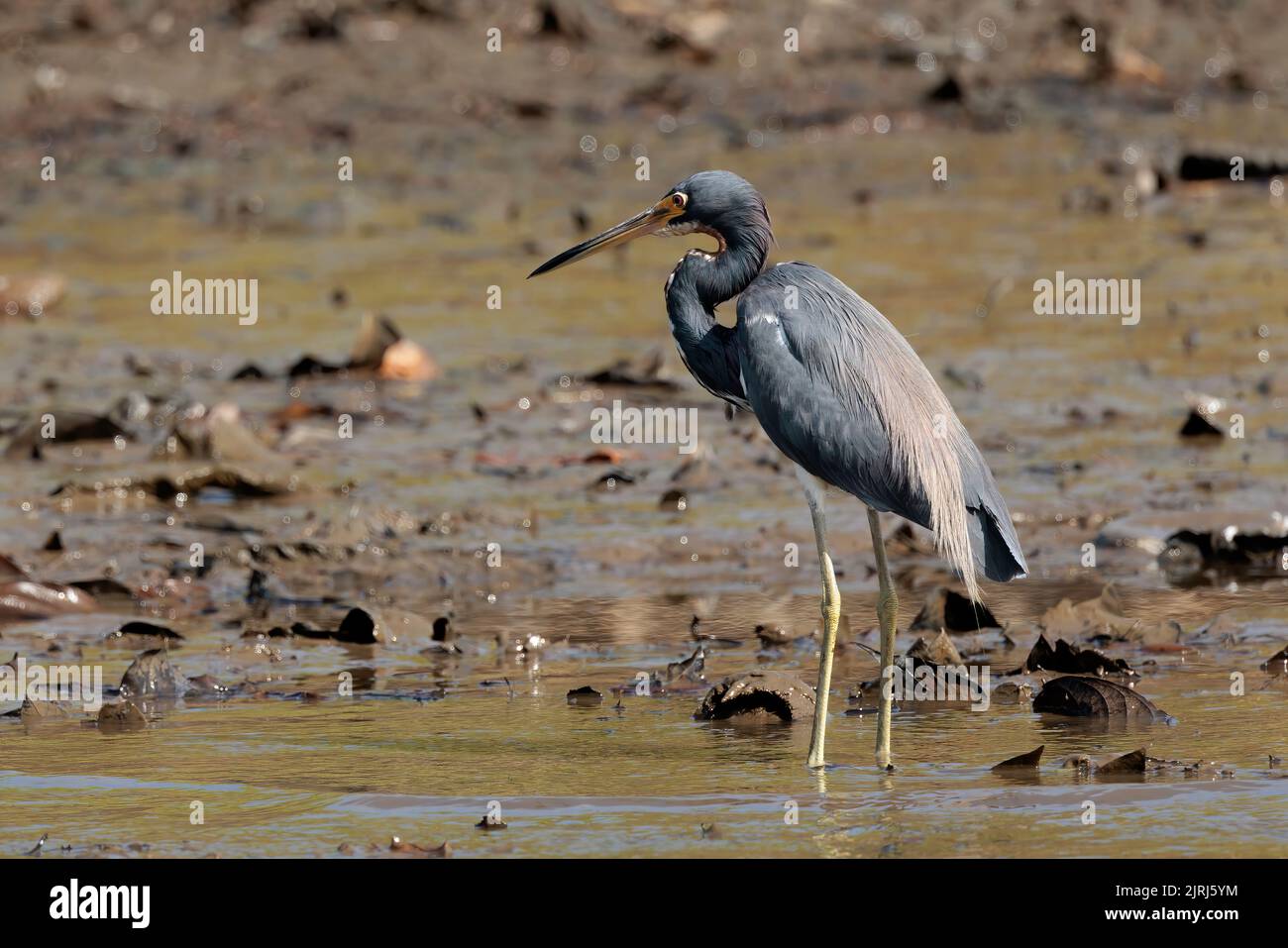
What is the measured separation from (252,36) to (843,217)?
6416 millimetres

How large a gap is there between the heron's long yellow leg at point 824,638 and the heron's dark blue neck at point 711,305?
0.48 meters

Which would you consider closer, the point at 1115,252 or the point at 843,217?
the point at 1115,252

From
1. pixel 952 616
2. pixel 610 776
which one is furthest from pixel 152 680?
pixel 952 616

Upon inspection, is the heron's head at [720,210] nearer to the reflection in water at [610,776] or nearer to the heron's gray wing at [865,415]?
the heron's gray wing at [865,415]

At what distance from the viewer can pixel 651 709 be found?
6.75 meters

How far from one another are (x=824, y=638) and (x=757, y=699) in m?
0.32

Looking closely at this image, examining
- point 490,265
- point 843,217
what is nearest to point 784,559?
point 490,265

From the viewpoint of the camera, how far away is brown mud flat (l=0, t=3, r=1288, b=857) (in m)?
5.88

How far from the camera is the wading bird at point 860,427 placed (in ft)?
20.5

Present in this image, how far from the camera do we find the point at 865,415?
636 centimetres

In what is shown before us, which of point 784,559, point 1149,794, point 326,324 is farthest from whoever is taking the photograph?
point 326,324

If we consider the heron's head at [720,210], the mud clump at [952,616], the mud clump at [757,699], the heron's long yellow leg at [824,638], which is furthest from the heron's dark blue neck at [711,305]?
the mud clump at [952,616]

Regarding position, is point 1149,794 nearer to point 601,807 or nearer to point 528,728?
point 601,807

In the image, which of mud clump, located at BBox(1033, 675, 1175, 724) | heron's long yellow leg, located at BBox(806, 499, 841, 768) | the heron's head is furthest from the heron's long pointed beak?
mud clump, located at BBox(1033, 675, 1175, 724)
